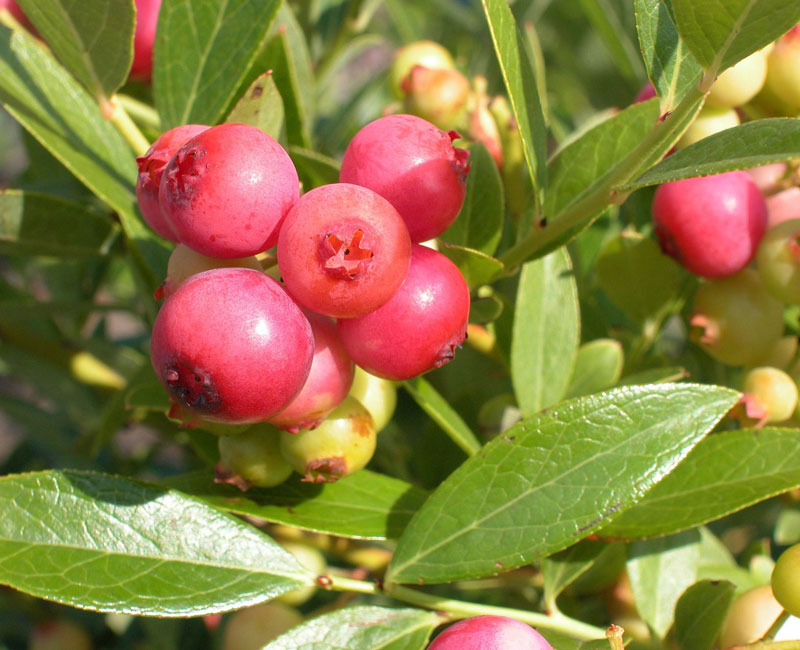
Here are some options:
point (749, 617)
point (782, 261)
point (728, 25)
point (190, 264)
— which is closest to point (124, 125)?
point (190, 264)

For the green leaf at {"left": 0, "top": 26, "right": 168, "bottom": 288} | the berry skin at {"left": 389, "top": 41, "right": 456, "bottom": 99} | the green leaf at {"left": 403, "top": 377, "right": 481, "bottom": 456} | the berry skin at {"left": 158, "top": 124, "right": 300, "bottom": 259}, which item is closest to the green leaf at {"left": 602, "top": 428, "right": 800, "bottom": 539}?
the green leaf at {"left": 403, "top": 377, "right": 481, "bottom": 456}

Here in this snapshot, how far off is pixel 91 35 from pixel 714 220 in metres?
0.78

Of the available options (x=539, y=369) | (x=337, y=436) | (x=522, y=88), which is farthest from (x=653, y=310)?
(x=337, y=436)

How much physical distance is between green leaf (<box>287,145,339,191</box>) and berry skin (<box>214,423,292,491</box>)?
34 cm

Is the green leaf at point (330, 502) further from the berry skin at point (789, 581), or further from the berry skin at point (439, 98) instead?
the berry skin at point (439, 98)

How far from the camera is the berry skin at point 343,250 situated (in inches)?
27.3

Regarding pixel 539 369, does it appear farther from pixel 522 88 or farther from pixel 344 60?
pixel 344 60

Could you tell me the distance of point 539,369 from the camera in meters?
1.10

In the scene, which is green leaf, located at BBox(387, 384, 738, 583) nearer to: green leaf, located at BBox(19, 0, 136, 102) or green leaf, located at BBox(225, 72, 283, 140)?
green leaf, located at BBox(225, 72, 283, 140)

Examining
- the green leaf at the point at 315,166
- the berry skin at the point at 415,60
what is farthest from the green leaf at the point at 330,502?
the berry skin at the point at 415,60

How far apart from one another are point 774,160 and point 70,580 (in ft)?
2.39

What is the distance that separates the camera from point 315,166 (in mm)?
1072

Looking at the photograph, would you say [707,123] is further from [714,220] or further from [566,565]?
[566,565]

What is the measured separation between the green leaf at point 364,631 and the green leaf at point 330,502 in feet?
0.26
